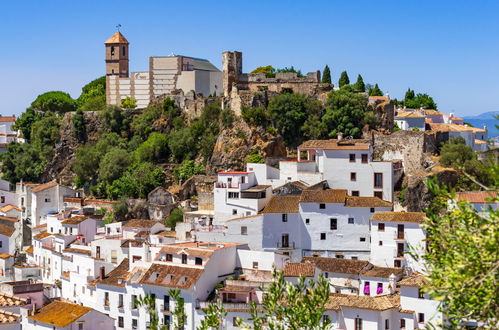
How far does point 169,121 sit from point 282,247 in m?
22.1

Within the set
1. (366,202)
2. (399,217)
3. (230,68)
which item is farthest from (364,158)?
(230,68)

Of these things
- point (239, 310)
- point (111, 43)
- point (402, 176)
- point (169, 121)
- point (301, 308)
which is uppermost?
point (111, 43)

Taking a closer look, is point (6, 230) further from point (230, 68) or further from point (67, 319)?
point (230, 68)

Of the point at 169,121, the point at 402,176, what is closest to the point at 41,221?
the point at 169,121

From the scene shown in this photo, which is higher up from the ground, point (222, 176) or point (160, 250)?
point (222, 176)

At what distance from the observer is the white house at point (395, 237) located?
131 ft

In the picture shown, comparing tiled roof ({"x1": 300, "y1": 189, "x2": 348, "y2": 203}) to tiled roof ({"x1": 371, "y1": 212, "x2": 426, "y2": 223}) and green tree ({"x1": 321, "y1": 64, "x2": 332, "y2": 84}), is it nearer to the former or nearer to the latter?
tiled roof ({"x1": 371, "y1": 212, "x2": 426, "y2": 223})

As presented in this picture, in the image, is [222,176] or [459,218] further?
[222,176]

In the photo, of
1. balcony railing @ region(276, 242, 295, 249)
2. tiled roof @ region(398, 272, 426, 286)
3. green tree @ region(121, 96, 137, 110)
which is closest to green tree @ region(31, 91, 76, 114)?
green tree @ region(121, 96, 137, 110)

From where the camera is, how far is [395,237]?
40719mm

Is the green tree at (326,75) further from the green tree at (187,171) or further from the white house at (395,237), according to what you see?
the white house at (395,237)

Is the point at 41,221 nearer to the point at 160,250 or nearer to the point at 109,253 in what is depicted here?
the point at 109,253

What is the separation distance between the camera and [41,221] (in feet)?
195

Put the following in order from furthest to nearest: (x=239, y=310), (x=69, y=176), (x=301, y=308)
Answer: (x=69, y=176), (x=239, y=310), (x=301, y=308)
